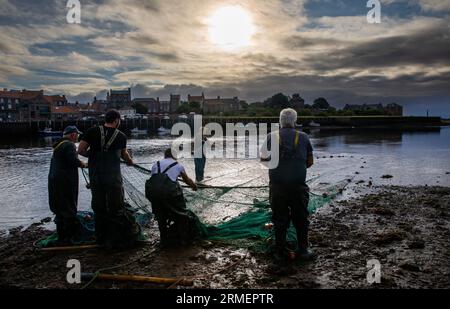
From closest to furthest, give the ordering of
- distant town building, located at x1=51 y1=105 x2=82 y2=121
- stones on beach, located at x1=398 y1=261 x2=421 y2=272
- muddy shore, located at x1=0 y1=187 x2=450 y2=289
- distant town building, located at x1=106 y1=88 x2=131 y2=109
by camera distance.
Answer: muddy shore, located at x1=0 y1=187 x2=450 y2=289
stones on beach, located at x1=398 y1=261 x2=421 y2=272
distant town building, located at x1=51 y1=105 x2=82 y2=121
distant town building, located at x1=106 y1=88 x2=131 y2=109

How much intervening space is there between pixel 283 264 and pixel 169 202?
223 centimetres

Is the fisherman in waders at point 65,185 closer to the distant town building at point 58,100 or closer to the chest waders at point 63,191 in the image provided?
the chest waders at point 63,191

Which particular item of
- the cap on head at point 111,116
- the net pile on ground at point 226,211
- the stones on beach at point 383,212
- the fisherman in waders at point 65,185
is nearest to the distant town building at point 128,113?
the net pile on ground at point 226,211

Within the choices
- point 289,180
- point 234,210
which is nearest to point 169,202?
point 289,180

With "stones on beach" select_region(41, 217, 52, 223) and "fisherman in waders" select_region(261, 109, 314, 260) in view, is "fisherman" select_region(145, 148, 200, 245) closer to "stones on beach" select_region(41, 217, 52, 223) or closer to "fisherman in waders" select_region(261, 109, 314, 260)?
"fisherman in waders" select_region(261, 109, 314, 260)

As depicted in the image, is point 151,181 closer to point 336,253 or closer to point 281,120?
point 281,120

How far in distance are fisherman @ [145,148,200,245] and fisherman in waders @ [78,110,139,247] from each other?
603 mm

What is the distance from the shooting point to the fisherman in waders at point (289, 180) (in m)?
5.52

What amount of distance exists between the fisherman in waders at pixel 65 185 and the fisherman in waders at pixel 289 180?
11.9 ft

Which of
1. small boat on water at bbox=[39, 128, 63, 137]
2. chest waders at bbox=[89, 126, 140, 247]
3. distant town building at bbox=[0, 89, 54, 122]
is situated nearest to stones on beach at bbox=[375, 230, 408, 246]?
chest waders at bbox=[89, 126, 140, 247]

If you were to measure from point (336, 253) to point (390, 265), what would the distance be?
90cm

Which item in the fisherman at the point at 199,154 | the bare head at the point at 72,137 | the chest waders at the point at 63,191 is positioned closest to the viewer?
the chest waders at the point at 63,191

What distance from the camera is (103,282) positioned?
4.93 metres

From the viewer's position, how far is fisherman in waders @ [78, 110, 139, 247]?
5.96 metres
